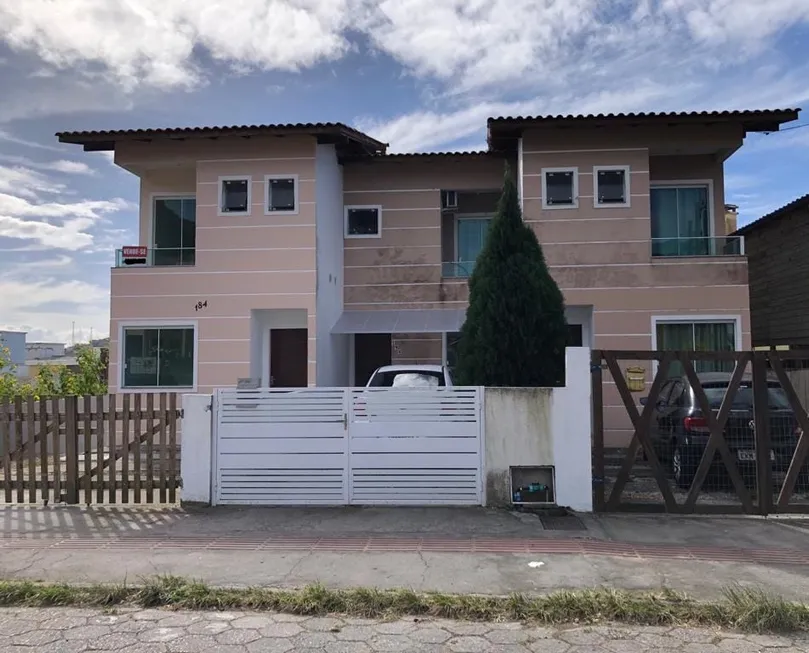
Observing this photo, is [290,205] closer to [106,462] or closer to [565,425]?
[106,462]

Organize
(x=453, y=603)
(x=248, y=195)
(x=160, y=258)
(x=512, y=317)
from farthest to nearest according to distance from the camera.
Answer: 1. (x=160, y=258)
2. (x=248, y=195)
3. (x=512, y=317)
4. (x=453, y=603)

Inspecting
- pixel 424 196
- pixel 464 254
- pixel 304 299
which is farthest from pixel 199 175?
pixel 464 254

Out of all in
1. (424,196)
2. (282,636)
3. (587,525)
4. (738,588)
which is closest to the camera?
(282,636)

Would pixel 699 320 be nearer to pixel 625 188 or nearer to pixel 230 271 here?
pixel 625 188

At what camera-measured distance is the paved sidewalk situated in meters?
5.45

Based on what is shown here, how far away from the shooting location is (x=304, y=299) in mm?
13227

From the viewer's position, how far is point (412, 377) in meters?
10.7

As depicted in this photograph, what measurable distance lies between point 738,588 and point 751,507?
2.79 meters

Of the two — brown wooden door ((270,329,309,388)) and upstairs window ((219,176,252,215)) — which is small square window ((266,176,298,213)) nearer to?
upstairs window ((219,176,252,215))

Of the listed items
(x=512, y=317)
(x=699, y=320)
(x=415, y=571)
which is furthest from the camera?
(x=699, y=320)

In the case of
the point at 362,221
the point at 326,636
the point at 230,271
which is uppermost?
the point at 362,221

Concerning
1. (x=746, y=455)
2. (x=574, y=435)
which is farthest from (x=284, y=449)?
(x=746, y=455)

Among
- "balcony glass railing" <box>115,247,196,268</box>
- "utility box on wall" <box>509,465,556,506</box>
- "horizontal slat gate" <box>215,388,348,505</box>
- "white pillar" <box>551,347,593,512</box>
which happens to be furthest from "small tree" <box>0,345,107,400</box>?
"white pillar" <box>551,347,593,512</box>

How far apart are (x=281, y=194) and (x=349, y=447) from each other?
7360 mm
